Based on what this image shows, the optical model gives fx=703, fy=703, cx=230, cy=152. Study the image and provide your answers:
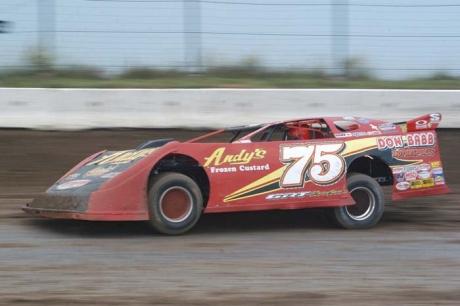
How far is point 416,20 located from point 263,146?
6156 millimetres

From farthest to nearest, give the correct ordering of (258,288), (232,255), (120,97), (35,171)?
1. (120,97)
2. (35,171)
3. (232,255)
4. (258,288)

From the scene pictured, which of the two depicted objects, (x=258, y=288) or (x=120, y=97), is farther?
(x=120, y=97)

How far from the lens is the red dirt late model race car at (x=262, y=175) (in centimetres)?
688

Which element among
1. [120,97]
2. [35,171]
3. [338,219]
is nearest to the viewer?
[338,219]

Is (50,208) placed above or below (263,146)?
below

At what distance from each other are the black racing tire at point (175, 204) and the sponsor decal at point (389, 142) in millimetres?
2074

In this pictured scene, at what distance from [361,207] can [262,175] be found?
50.0 inches

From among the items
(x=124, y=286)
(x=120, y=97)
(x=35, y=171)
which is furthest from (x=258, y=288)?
(x=120, y=97)

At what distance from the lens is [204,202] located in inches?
304

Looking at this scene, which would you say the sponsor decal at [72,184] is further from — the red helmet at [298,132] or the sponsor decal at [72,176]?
the red helmet at [298,132]

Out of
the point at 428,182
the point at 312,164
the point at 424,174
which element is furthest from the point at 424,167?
the point at 312,164

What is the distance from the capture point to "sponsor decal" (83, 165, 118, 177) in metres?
7.09

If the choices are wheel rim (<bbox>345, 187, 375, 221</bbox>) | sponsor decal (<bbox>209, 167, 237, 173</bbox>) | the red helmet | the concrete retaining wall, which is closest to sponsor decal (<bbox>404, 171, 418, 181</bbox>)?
wheel rim (<bbox>345, 187, 375, 221</bbox>)

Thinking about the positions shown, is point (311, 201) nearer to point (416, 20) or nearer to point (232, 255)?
point (232, 255)
